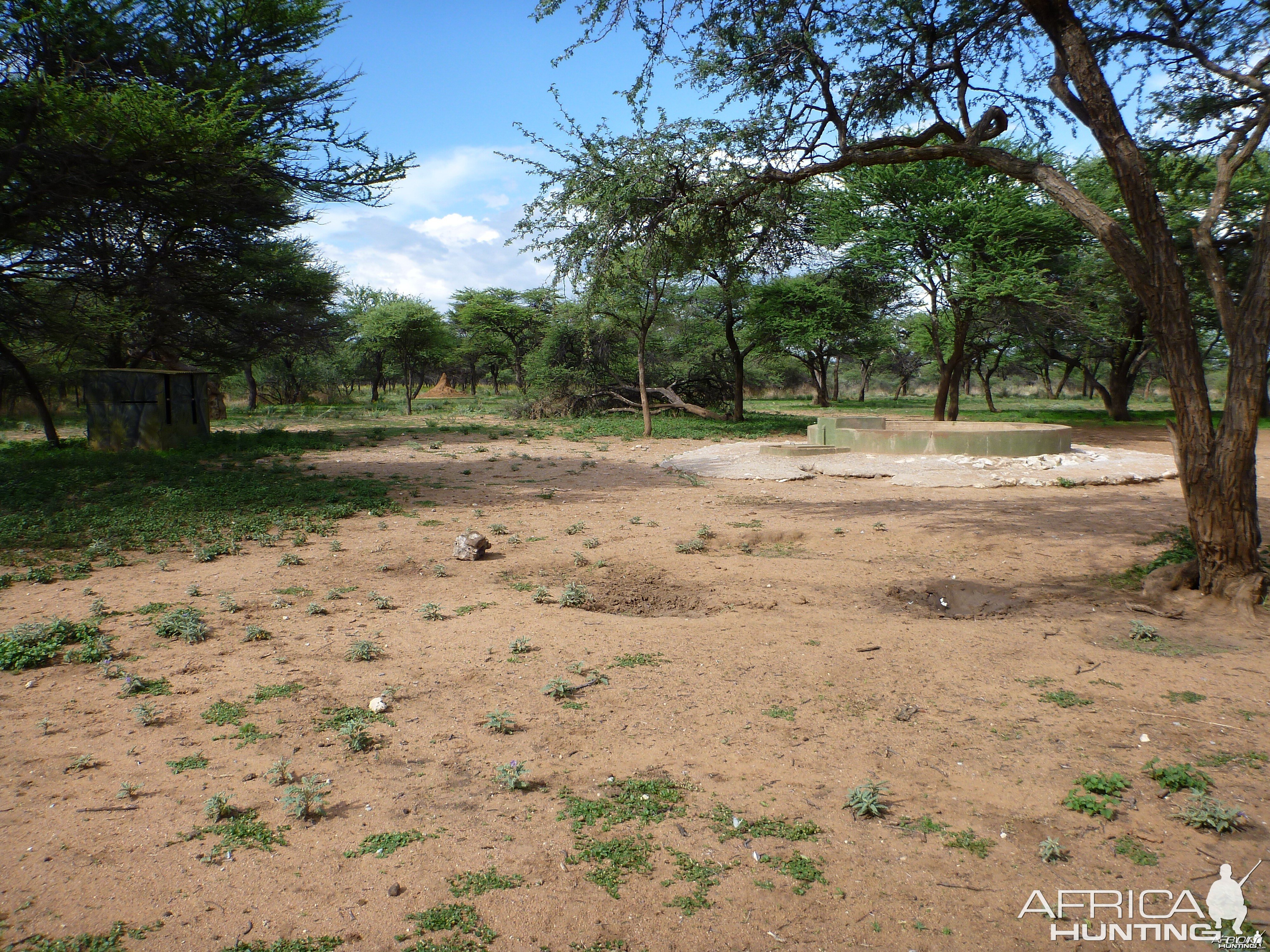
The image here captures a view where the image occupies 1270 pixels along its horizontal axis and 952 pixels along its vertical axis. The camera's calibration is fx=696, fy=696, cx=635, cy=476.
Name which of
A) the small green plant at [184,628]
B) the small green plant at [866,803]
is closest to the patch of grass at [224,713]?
the small green plant at [184,628]

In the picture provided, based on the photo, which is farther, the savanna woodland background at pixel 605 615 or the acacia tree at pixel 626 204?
the acacia tree at pixel 626 204

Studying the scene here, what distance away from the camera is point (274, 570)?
259 inches

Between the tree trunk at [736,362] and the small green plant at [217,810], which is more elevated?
the tree trunk at [736,362]

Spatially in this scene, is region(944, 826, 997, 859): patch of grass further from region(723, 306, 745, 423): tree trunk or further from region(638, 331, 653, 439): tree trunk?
region(723, 306, 745, 423): tree trunk

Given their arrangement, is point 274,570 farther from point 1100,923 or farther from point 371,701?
point 1100,923

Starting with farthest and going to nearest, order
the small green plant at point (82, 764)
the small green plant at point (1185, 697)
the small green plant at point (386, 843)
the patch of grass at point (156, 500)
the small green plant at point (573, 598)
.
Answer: the patch of grass at point (156, 500) < the small green plant at point (573, 598) < the small green plant at point (1185, 697) < the small green plant at point (82, 764) < the small green plant at point (386, 843)

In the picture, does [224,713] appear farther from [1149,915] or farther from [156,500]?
[156,500]

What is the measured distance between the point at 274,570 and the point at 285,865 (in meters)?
4.46

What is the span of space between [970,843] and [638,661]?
85.7 inches

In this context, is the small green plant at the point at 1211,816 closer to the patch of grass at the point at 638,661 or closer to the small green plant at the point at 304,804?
the patch of grass at the point at 638,661

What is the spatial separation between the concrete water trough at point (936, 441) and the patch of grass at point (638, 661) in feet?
36.0

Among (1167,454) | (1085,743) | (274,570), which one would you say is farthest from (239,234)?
(1167,454)

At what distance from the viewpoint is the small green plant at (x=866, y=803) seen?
116 inches

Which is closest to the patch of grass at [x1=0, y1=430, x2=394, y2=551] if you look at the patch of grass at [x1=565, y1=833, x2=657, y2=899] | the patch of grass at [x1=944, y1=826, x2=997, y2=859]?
the patch of grass at [x1=565, y1=833, x2=657, y2=899]
